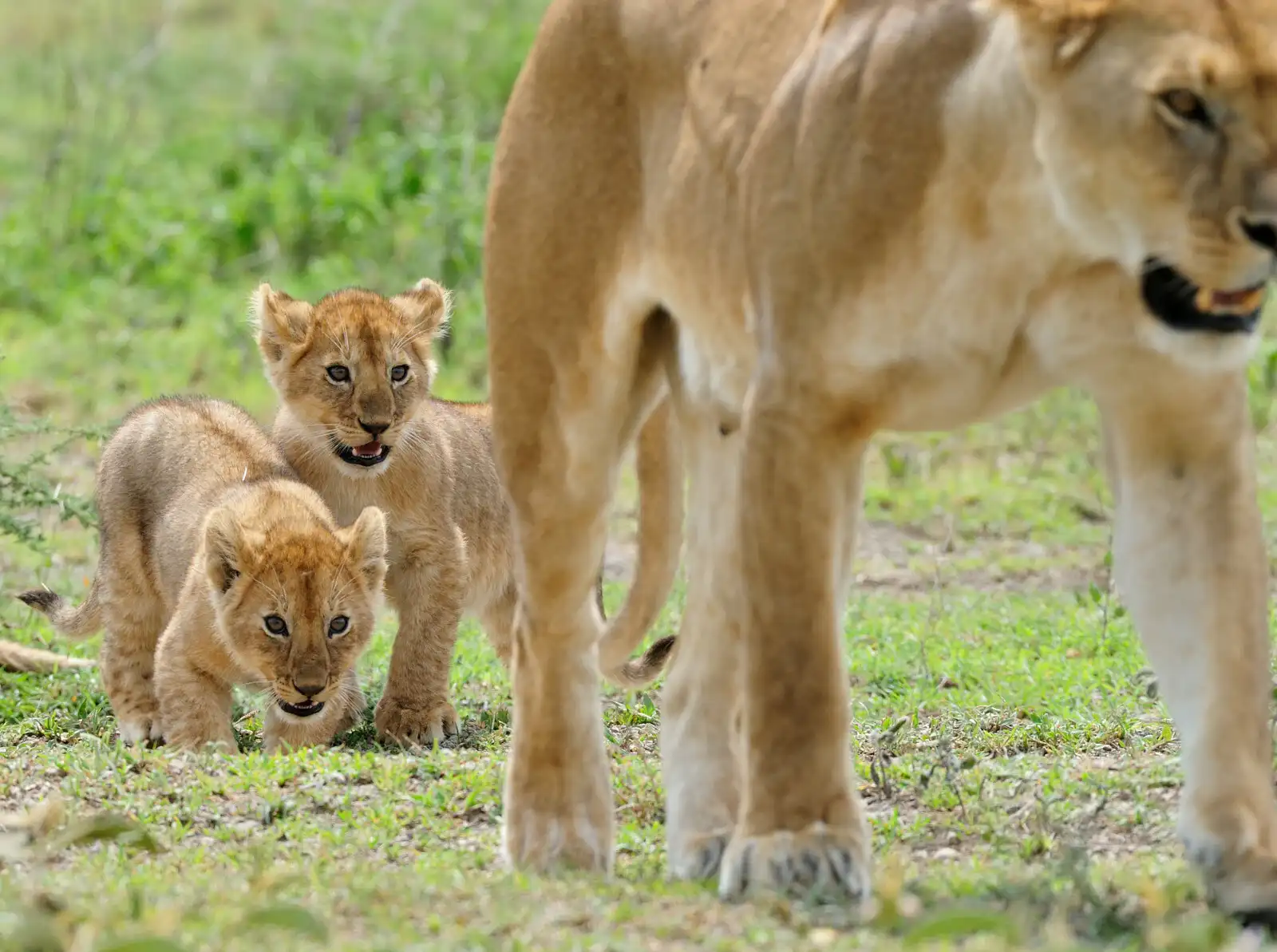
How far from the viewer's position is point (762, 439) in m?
3.72

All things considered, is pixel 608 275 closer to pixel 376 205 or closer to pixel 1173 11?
pixel 1173 11

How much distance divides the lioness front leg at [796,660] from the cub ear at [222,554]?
2.53m

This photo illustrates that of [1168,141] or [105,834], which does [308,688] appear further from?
[1168,141]

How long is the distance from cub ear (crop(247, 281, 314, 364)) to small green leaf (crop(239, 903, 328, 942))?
3.46 metres

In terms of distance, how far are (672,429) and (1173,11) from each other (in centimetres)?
212

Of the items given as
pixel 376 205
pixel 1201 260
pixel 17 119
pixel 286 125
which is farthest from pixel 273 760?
pixel 17 119

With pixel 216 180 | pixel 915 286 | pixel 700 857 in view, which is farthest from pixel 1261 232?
pixel 216 180

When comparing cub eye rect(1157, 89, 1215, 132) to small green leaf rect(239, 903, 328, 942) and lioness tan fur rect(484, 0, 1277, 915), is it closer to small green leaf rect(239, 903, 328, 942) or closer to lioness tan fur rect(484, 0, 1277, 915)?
lioness tan fur rect(484, 0, 1277, 915)

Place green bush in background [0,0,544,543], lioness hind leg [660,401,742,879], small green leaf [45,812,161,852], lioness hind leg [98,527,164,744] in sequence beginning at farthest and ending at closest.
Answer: green bush in background [0,0,544,543], lioness hind leg [98,527,164,744], lioness hind leg [660,401,742,879], small green leaf [45,812,161,852]

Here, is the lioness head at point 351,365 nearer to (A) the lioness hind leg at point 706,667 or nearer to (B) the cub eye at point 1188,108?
(A) the lioness hind leg at point 706,667

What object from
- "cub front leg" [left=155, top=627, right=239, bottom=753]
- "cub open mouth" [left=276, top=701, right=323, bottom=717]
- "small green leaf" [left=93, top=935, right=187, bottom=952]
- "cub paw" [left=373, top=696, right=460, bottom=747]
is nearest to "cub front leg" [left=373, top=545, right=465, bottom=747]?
"cub paw" [left=373, top=696, right=460, bottom=747]

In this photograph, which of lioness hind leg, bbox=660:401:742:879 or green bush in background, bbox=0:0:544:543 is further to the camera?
green bush in background, bbox=0:0:544:543

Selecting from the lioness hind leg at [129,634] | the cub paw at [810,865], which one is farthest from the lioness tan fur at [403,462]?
the cub paw at [810,865]

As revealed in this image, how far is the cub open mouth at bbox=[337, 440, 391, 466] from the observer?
6.50m
